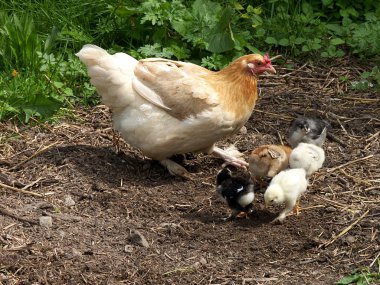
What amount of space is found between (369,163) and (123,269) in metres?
2.54

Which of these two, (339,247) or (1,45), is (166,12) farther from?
(339,247)

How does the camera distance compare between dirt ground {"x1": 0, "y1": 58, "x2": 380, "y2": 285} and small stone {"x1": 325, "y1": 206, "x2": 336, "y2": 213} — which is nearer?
dirt ground {"x1": 0, "y1": 58, "x2": 380, "y2": 285}

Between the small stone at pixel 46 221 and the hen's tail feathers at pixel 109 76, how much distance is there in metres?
1.25

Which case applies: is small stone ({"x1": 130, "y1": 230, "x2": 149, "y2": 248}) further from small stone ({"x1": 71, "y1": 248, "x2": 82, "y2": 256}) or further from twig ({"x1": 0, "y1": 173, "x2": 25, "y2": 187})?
twig ({"x1": 0, "y1": 173, "x2": 25, "y2": 187})

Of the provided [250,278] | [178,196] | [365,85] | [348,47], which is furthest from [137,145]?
[348,47]

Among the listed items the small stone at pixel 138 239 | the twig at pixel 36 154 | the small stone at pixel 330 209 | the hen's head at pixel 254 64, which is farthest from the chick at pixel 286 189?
the twig at pixel 36 154

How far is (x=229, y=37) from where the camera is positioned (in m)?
8.36

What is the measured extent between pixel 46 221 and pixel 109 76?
1355mm

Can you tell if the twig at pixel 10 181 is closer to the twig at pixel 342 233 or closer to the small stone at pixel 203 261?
the small stone at pixel 203 261

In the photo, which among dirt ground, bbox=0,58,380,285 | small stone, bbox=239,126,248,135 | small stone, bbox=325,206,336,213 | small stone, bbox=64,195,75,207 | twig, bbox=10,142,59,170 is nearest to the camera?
dirt ground, bbox=0,58,380,285

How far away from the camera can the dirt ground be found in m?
5.52

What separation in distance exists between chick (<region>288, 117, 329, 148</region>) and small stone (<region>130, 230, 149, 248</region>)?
1.71m

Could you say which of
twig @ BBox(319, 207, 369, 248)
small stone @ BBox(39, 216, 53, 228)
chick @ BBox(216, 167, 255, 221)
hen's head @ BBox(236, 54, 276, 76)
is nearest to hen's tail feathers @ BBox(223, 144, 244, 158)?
hen's head @ BBox(236, 54, 276, 76)

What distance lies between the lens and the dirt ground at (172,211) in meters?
5.52
